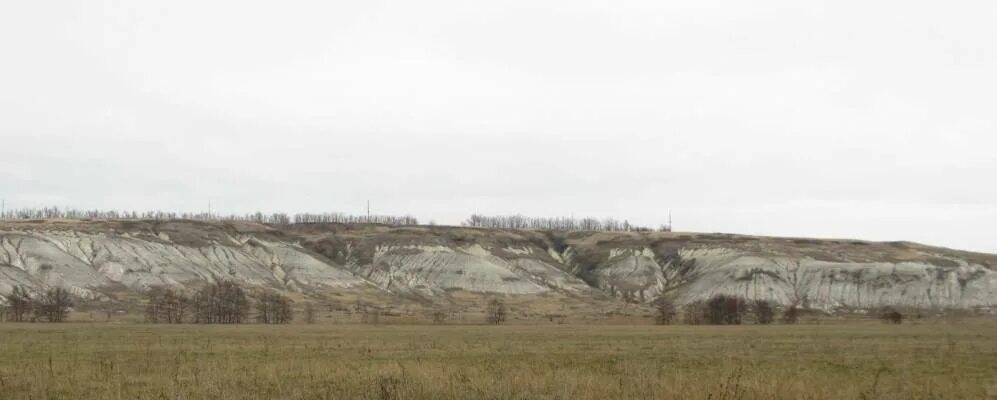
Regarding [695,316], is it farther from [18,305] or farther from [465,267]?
[18,305]

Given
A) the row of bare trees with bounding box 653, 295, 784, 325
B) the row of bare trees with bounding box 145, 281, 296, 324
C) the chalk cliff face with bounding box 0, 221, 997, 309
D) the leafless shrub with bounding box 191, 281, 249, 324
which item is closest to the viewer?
the row of bare trees with bounding box 653, 295, 784, 325

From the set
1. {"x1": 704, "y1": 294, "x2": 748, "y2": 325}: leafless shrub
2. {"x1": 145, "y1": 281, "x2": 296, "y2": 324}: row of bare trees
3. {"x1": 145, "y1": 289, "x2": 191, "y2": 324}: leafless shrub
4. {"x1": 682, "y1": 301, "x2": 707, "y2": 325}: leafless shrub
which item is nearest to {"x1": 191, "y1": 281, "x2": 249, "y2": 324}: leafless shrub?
{"x1": 145, "y1": 281, "x2": 296, "y2": 324}: row of bare trees

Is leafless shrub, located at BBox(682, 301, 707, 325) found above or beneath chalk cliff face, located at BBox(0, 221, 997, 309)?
beneath

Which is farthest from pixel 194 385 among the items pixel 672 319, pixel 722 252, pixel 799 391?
pixel 722 252

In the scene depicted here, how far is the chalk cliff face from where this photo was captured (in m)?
144

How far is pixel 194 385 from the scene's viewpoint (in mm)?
16703

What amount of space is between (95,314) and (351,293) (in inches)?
2124

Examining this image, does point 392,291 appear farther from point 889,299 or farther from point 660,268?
point 889,299

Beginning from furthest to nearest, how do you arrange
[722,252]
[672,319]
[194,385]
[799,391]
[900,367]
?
[722,252], [672,319], [900,367], [194,385], [799,391]

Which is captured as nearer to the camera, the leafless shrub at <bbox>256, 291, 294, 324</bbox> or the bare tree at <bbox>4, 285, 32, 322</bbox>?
the bare tree at <bbox>4, 285, 32, 322</bbox>

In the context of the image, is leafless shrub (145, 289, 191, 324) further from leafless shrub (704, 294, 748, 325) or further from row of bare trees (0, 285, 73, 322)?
leafless shrub (704, 294, 748, 325)

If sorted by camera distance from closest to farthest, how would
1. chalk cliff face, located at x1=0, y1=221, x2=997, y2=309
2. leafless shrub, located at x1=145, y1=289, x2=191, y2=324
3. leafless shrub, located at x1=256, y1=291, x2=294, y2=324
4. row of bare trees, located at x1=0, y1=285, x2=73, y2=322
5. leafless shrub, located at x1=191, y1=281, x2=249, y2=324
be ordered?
row of bare trees, located at x1=0, y1=285, x2=73, y2=322 → leafless shrub, located at x1=145, y1=289, x2=191, y2=324 → leafless shrub, located at x1=256, y1=291, x2=294, y2=324 → leafless shrub, located at x1=191, y1=281, x2=249, y2=324 → chalk cliff face, located at x1=0, y1=221, x2=997, y2=309

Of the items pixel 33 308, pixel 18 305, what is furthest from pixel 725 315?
pixel 18 305

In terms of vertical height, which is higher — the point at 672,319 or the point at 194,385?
the point at 194,385
